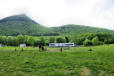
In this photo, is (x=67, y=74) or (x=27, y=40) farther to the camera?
(x=27, y=40)

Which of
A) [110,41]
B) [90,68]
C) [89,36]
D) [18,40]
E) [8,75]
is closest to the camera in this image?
[8,75]

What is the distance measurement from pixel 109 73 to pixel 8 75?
12592mm

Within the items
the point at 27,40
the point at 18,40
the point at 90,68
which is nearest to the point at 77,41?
the point at 27,40

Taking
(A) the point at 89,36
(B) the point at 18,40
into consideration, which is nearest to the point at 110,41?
(A) the point at 89,36

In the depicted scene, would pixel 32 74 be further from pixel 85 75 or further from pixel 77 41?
pixel 77 41

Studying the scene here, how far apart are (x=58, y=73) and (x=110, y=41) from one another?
124382mm

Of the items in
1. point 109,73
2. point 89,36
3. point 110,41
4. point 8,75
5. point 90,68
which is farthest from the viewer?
point 89,36

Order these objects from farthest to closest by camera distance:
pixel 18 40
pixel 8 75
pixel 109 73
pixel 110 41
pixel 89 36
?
pixel 89 36, pixel 18 40, pixel 110 41, pixel 109 73, pixel 8 75

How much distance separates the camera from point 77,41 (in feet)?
477

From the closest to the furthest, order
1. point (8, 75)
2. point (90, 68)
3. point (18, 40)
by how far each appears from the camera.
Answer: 1. point (8, 75)
2. point (90, 68)
3. point (18, 40)

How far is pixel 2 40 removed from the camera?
135375 millimetres

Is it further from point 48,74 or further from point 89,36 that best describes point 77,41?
point 48,74

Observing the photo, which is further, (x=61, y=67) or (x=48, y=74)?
(x=61, y=67)

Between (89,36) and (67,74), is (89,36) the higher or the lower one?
the higher one
